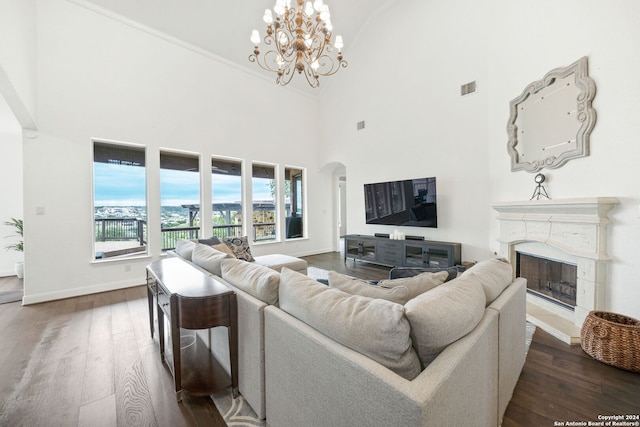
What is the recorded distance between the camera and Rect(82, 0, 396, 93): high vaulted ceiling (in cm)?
401

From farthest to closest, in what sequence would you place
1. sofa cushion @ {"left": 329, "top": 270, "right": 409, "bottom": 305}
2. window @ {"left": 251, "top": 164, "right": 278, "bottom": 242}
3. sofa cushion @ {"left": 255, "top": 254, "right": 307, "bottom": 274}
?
window @ {"left": 251, "top": 164, "right": 278, "bottom": 242} < sofa cushion @ {"left": 255, "top": 254, "right": 307, "bottom": 274} < sofa cushion @ {"left": 329, "top": 270, "right": 409, "bottom": 305}

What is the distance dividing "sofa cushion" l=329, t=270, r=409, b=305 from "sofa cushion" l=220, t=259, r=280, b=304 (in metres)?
0.34

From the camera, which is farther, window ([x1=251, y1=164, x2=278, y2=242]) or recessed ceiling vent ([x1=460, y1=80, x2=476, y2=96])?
window ([x1=251, y1=164, x2=278, y2=242])

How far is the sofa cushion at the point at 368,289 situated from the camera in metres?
1.19

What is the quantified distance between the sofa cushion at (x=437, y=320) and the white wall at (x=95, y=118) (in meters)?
4.69

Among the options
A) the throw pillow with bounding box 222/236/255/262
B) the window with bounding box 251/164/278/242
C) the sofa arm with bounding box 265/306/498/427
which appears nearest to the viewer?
the sofa arm with bounding box 265/306/498/427

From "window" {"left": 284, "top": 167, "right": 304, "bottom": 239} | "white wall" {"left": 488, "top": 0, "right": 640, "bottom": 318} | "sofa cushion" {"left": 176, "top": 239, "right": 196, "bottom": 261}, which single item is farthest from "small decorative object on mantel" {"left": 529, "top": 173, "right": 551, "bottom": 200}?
"window" {"left": 284, "top": 167, "right": 304, "bottom": 239}

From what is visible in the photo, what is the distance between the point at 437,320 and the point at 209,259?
1.86m

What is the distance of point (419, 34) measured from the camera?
4652 millimetres

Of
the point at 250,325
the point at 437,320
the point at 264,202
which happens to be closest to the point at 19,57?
the point at 250,325

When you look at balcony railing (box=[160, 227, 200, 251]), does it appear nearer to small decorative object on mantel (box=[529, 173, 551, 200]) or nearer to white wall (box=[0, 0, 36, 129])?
white wall (box=[0, 0, 36, 129])

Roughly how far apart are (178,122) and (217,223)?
2033mm

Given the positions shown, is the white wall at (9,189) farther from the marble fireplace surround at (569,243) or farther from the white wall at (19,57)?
the marble fireplace surround at (569,243)

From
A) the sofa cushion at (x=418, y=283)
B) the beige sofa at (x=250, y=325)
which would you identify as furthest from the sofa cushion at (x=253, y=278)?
the sofa cushion at (x=418, y=283)
